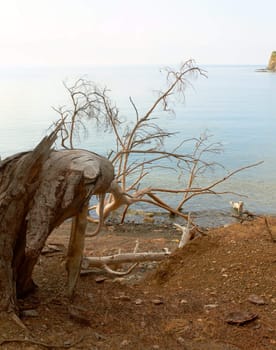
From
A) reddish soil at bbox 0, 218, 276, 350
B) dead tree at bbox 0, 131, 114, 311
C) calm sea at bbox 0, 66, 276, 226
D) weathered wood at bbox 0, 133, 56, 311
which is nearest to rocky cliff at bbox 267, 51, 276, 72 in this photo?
calm sea at bbox 0, 66, 276, 226

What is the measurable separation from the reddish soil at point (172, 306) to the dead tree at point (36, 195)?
0.51m

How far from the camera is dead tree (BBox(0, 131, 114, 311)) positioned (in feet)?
14.6

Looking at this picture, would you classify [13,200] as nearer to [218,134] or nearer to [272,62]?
[218,134]

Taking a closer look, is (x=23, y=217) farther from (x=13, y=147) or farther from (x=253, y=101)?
(x=253, y=101)

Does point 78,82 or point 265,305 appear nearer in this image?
point 265,305

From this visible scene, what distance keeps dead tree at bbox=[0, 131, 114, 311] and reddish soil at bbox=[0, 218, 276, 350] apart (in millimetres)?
514

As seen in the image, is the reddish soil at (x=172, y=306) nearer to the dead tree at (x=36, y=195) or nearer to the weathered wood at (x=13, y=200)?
the weathered wood at (x=13, y=200)

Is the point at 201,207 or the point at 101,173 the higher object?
the point at 101,173

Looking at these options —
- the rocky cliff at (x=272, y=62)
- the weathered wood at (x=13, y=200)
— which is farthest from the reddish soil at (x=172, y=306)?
the rocky cliff at (x=272, y=62)

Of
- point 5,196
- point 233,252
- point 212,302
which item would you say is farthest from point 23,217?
point 233,252

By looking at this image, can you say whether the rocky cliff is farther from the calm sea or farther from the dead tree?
the dead tree

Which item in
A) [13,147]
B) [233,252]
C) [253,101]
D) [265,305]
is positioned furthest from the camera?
[253,101]

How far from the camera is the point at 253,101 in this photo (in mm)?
64125

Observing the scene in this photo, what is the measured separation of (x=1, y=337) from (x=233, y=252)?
163 inches
